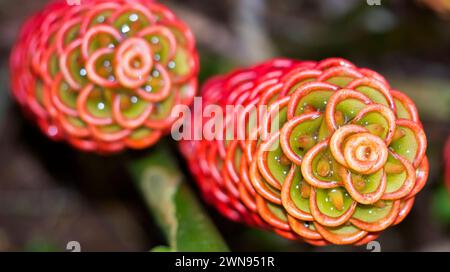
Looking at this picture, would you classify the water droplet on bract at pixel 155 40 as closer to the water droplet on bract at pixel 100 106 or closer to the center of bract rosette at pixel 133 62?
the center of bract rosette at pixel 133 62

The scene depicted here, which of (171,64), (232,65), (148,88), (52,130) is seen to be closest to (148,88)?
(148,88)

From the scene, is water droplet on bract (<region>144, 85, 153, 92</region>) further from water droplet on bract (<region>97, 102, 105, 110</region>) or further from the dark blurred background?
the dark blurred background

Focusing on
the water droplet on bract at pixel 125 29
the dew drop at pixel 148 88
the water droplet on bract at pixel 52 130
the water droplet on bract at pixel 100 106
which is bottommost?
the water droplet on bract at pixel 100 106

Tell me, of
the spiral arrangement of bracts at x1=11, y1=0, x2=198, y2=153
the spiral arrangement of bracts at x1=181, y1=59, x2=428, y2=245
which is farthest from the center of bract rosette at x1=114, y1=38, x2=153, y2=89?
the spiral arrangement of bracts at x1=181, y1=59, x2=428, y2=245

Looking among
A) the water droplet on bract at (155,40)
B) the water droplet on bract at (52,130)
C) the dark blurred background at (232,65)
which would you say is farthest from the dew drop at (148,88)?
the dark blurred background at (232,65)

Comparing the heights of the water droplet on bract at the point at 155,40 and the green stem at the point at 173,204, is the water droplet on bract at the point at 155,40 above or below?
above
